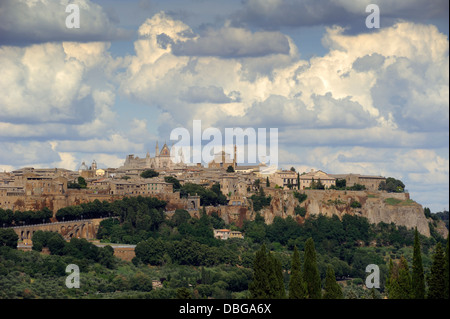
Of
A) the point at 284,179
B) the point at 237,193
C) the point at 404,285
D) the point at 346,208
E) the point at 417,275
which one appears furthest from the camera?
the point at 284,179

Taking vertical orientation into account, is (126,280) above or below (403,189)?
below

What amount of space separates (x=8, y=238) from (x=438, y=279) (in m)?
38.0

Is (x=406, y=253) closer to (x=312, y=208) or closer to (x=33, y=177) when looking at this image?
(x=312, y=208)

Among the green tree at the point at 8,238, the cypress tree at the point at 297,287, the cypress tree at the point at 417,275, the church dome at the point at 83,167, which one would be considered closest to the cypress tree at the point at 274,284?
the cypress tree at the point at 297,287

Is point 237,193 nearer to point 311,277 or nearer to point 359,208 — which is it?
point 359,208

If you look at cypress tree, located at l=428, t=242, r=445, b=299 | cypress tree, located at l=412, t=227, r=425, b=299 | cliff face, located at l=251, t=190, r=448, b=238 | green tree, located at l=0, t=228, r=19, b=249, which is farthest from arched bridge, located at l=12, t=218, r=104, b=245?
cypress tree, located at l=428, t=242, r=445, b=299

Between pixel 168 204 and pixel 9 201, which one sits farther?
pixel 168 204

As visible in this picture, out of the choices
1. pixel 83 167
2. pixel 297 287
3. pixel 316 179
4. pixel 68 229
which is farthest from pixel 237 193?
pixel 297 287

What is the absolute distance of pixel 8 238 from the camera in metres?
72.9

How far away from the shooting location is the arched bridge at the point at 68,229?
7725cm

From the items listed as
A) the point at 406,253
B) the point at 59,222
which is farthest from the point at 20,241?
the point at 406,253

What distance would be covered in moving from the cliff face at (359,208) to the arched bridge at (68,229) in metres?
18.8
